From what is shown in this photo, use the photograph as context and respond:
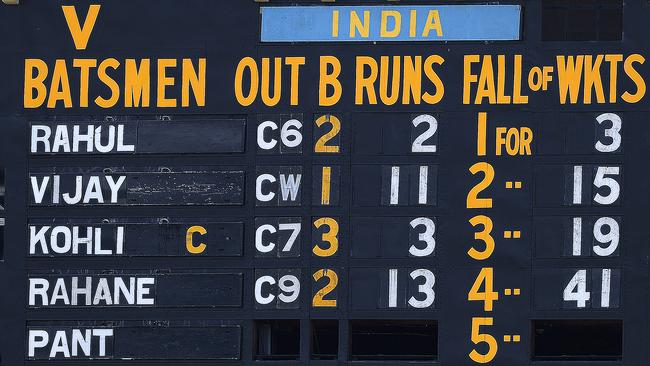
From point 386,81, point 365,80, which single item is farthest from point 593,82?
point 365,80

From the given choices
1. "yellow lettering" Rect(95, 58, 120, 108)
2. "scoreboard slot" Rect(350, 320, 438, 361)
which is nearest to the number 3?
"scoreboard slot" Rect(350, 320, 438, 361)

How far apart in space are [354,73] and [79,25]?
2426mm

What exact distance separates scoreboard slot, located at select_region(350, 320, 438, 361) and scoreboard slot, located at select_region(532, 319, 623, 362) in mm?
897

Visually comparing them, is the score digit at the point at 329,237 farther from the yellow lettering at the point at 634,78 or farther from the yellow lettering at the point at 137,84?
the yellow lettering at the point at 634,78

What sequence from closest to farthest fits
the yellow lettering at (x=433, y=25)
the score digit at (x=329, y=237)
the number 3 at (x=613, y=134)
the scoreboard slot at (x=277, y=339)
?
1. the number 3 at (x=613, y=134)
2. the score digit at (x=329, y=237)
3. the yellow lettering at (x=433, y=25)
4. the scoreboard slot at (x=277, y=339)

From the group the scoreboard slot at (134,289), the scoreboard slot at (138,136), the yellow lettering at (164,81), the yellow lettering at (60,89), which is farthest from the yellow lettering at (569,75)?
the yellow lettering at (60,89)

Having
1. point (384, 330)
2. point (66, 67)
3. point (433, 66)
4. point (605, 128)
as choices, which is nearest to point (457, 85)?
point (433, 66)

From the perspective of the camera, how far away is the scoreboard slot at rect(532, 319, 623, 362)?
611 inches

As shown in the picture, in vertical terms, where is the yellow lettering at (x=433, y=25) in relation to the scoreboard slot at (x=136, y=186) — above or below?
above

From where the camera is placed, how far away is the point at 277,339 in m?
15.6

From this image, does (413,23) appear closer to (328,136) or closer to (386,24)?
(386,24)

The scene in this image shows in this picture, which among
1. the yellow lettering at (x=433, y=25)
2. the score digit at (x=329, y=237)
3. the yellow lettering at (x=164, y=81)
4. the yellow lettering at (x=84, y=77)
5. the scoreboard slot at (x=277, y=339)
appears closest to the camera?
the score digit at (x=329, y=237)

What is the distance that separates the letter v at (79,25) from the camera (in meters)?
15.6

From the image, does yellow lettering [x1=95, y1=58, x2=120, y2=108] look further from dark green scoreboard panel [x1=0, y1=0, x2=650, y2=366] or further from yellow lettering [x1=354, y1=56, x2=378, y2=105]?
yellow lettering [x1=354, y1=56, x2=378, y2=105]
